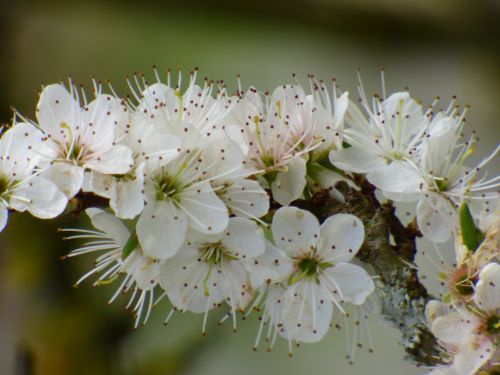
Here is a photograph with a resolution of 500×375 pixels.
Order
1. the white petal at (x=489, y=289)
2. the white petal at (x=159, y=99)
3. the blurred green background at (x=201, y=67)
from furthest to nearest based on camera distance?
the blurred green background at (x=201, y=67), the white petal at (x=159, y=99), the white petal at (x=489, y=289)

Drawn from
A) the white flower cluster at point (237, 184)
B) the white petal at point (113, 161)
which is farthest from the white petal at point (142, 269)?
the white petal at point (113, 161)

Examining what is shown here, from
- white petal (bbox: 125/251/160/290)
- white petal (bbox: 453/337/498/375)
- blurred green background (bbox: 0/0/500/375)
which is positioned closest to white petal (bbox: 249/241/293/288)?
white petal (bbox: 125/251/160/290)

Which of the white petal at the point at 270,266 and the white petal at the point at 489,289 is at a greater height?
the white petal at the point at 489,289

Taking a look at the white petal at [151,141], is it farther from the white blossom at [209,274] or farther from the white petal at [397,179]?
the white petal at [397,179]

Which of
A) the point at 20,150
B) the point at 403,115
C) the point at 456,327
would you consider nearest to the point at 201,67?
the point at 403,115

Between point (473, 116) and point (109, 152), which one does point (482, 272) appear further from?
point (473, 116)
